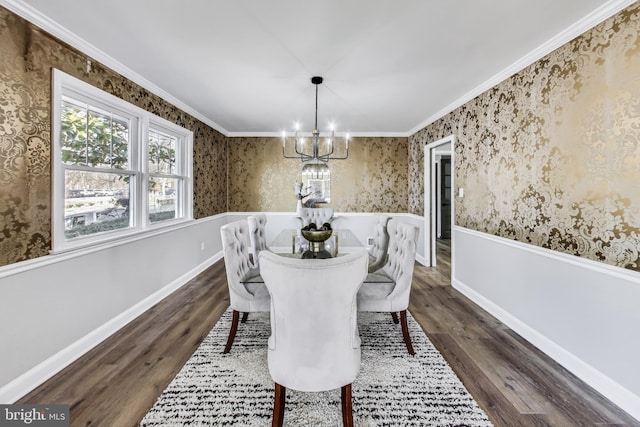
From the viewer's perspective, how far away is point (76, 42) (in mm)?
2215

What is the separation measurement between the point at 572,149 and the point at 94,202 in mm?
3918

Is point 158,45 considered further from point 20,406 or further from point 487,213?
point 487,213

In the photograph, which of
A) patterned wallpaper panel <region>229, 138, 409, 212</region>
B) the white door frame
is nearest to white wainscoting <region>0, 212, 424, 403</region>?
patterned wallpaper panel <region>229, 138, 409, 212</region>

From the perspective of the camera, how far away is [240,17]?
1930 millimetres

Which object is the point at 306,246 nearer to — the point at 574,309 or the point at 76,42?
the point at 574,309

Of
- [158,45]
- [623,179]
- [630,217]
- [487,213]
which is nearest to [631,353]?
[630,217]

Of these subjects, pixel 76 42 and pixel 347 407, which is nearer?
pixel 347 407

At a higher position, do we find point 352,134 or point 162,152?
point 352,134

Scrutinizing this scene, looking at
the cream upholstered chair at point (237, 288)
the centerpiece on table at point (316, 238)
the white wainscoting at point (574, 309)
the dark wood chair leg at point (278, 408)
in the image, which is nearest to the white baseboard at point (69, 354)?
the cream upholstered chair at point (237, 288)

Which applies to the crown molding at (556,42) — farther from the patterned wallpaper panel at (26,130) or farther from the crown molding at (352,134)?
the patterned wallpaper panel at (26,130)

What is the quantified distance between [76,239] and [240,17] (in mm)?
2147

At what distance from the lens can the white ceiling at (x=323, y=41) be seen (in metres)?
1.83

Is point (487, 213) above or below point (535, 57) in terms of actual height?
below

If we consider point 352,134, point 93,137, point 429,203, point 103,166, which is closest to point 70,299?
point 103,166
